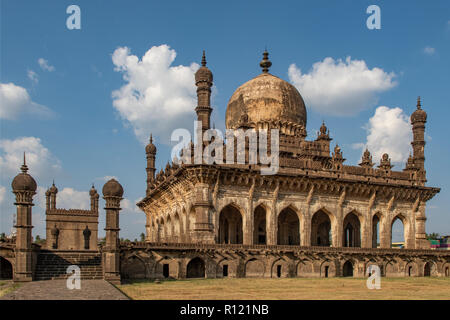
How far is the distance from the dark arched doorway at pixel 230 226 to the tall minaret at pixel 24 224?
17.7 m

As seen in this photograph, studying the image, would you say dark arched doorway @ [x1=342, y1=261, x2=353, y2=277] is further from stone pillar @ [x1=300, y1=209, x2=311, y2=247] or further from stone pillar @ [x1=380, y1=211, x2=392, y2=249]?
stone pillar @ [x1=380, y1=211, x2=392, y2=249]

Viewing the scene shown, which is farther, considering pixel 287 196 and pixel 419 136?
pixel 419 136

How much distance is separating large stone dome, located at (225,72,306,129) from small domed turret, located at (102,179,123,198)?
64.1 feet

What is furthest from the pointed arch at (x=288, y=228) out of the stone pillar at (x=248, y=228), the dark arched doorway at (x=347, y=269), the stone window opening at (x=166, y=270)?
the stone window opening at (x=166, y=270)

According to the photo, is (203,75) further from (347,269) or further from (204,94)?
(347,269)

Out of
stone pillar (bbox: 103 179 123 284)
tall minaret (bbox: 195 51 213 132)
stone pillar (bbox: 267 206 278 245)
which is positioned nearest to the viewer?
stone pillar (bbox: 103 179 123 284)

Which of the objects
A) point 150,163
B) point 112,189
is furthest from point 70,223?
point 112,189

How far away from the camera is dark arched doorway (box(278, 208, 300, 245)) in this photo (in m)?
42.3

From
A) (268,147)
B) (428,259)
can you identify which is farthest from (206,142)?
(428,259)

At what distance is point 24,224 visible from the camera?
26.2m

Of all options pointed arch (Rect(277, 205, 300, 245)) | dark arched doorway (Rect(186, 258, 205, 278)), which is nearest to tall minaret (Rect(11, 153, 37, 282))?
dark arched doorway (Rect(186, 258, 205, 278))

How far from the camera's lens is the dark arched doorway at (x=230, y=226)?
1608 inches

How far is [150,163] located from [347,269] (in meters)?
23.1
